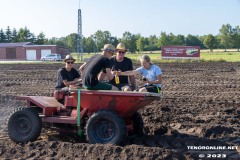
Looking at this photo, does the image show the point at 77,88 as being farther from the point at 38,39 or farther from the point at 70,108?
the point at 38,39

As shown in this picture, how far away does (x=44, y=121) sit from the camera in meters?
7.54

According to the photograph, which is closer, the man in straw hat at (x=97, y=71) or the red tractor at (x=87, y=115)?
the red tractor at (x=87, y=115)

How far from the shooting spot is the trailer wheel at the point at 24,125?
7.36 meters

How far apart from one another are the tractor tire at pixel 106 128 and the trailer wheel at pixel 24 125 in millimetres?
1017

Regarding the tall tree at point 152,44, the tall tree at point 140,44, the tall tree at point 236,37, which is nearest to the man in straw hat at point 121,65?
the tall tree at point 140,44

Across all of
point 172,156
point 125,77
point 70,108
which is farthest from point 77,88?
point 172,156

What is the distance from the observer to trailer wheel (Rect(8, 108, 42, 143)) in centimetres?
736

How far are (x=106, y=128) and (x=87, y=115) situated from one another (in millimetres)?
526

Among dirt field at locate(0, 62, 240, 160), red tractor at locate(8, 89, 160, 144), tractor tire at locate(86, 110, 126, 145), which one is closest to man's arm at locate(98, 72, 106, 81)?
red tractor at locate(8, 89, 160, 144)

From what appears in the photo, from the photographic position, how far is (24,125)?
7520 millimetres

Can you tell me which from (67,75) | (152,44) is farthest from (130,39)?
(67,75)

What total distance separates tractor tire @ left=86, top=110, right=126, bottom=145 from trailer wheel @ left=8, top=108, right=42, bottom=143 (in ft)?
3.34

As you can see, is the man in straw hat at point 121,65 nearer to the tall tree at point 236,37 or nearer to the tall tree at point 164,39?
the tall tree at point 164,39

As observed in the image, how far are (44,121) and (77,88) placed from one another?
0.87 metres
